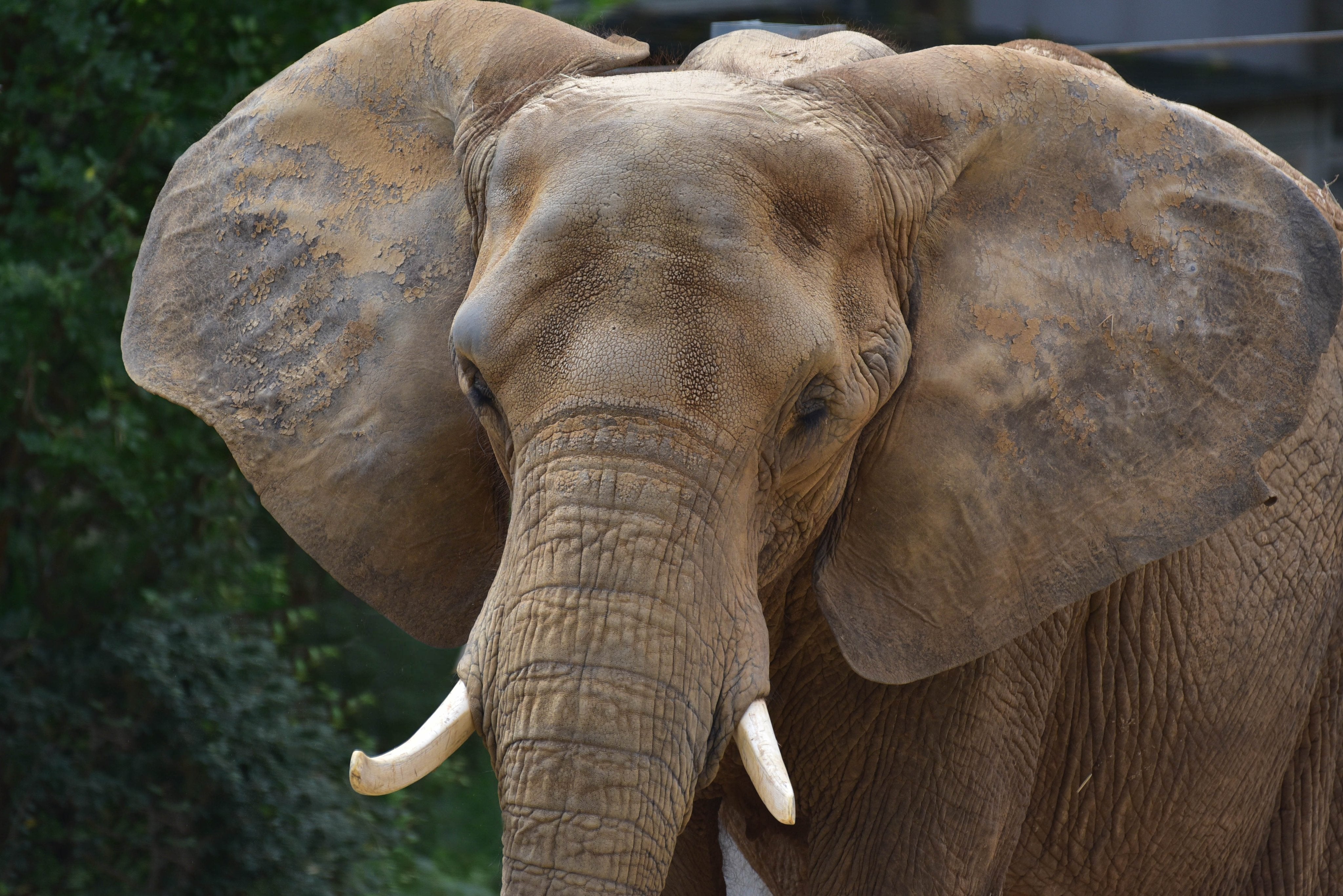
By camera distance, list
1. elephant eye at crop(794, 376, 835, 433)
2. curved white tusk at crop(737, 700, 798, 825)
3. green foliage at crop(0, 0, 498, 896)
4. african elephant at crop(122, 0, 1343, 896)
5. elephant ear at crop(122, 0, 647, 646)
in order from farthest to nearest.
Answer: green foliage at crop(0, 0, 498, 896)
elephant ear at crop(122, 0, 647, 646)
elephant eye at crop(794, 376, 835, 433)
african elephant at crop(122, 0, 1343, 896)
curved white tusk at crop(737, 700, 798, 825)

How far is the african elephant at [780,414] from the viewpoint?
6.96 ft

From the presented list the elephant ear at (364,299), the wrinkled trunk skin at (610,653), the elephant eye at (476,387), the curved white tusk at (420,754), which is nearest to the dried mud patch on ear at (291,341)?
the elephant ear at (364,299)

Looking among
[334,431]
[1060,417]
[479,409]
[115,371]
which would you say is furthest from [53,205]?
[1060,417]

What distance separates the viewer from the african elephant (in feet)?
6.96

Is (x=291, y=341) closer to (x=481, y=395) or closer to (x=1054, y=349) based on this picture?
(x=481, y=395)

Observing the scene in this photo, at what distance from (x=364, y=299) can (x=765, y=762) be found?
105 centimetres

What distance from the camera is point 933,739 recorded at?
2.76 meters

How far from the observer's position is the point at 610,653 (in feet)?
6.75

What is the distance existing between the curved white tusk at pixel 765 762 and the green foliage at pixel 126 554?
3114 mm

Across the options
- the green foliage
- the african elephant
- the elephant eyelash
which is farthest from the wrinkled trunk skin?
the green foliage

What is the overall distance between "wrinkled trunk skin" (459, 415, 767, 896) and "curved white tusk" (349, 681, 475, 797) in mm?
25

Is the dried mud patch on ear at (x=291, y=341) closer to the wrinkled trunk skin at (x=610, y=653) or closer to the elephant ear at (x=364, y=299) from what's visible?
the elephant ear at (x=364, y=299)

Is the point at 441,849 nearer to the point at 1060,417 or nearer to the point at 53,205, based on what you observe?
the point at 53,205

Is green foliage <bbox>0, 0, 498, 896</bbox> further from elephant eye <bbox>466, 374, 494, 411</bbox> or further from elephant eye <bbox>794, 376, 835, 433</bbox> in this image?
elephant eye <bbox>794, 376, 835, 433</bbox>
